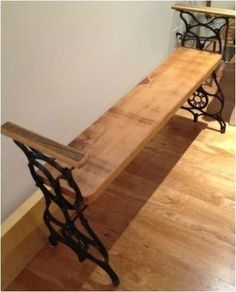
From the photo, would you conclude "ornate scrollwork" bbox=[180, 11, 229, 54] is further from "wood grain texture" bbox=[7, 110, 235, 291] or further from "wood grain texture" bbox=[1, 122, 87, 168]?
"wood grain texture" bbox=[1, 122, 87, 168]

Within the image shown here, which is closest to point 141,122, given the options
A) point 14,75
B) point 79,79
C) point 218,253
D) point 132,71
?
point 79,79

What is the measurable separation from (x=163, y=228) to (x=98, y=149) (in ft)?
1.71

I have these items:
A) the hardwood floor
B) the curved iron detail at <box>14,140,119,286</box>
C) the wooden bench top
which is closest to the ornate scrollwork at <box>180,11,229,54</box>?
the wooden bench top

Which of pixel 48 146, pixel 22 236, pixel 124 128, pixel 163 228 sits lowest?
pixel 163 228

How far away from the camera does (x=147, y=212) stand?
1589 millimetres

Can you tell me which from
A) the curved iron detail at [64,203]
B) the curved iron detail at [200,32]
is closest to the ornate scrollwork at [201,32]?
the curved iron detail at [200,32]

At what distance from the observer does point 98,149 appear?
126cm

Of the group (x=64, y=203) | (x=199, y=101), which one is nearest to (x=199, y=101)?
(x=199, y=101)

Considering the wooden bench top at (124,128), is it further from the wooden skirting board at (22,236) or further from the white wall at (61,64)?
the wooden skirting board at (22,236)

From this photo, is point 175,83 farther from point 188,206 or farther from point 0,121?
point 0,121

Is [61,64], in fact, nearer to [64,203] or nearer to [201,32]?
[64,203]

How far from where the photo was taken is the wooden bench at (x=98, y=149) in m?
1.01

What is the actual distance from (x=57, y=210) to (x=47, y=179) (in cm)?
45

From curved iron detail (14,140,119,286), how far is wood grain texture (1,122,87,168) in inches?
1.7
